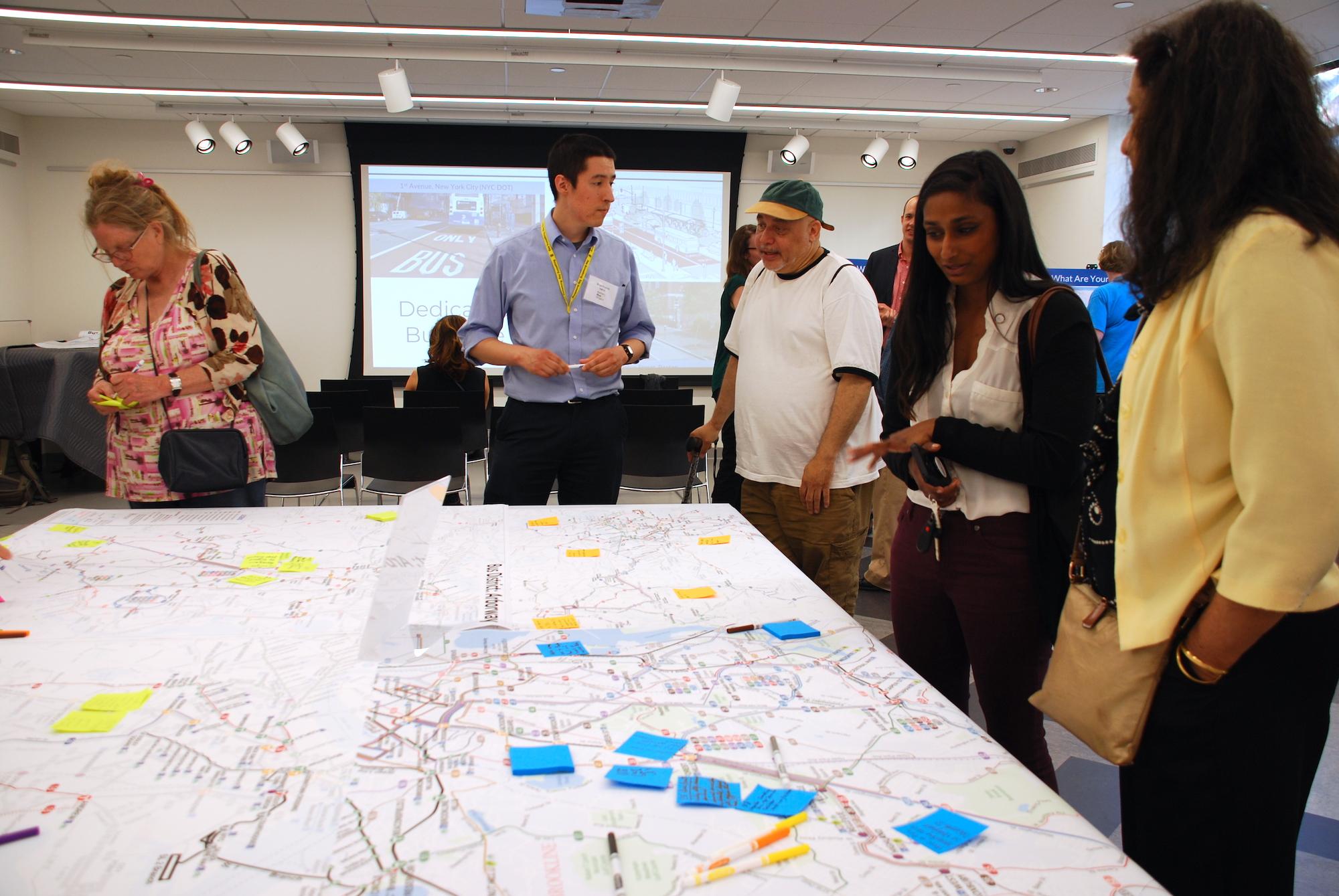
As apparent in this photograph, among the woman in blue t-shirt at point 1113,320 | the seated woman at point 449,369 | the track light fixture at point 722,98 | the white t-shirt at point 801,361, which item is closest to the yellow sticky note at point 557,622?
the white t-shirt at point 801,361

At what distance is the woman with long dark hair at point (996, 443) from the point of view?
1.40 metres

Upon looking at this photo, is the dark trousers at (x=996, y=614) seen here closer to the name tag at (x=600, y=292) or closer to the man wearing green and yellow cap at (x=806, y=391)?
the man wearing green and yellow cap at (x=806, y=391)

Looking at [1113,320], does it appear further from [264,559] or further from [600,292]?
[264,559]

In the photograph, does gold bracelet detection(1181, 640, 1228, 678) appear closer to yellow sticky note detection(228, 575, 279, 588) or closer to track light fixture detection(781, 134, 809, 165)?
yellow sticky note detection(228, 575, 279, 588)

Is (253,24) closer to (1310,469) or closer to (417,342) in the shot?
(417,342)

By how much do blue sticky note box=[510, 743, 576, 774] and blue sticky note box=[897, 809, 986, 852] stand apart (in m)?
0.38

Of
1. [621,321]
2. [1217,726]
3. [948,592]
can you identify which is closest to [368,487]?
[621,321]

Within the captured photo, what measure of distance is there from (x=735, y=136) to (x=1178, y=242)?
772 cm

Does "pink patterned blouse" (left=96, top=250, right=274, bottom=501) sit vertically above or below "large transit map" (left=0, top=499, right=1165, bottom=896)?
above

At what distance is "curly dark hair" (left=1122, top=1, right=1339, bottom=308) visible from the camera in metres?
0.93

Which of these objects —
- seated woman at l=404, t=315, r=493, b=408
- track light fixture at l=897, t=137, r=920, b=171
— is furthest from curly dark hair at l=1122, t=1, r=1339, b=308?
track light fixture at l=897, t=137, r=920, b=171

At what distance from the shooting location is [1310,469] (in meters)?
0.87

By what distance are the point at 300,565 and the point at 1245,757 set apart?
159 cm

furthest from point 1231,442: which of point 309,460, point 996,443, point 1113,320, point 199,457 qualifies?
point 309,460
